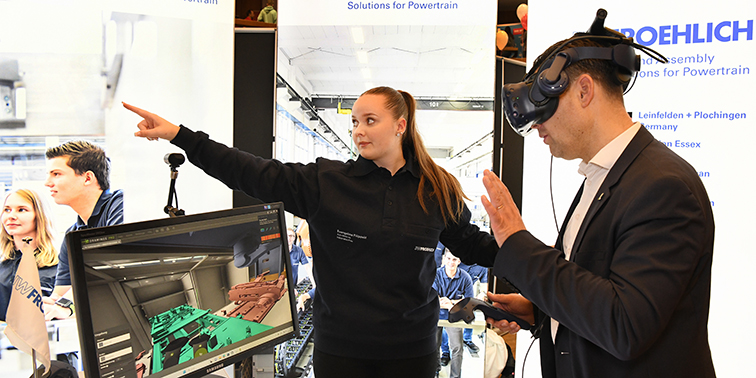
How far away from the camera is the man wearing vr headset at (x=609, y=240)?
0.79 metres

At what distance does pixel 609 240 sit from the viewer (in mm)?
898

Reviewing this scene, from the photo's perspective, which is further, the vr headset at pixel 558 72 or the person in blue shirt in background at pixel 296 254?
the person in blue shirt in background at pixel 296 254

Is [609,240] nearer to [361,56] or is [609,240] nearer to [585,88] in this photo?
[585,88]

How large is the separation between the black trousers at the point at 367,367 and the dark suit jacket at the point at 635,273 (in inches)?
24.5

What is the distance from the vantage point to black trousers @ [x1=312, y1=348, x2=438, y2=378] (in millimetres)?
1481

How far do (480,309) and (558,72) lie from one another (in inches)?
26.9

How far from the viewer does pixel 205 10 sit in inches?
98.1

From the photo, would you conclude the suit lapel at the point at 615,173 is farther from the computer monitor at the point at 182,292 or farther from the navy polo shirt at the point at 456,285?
the navy polo shirt at the point at 456,285

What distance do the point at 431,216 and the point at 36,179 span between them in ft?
6.24

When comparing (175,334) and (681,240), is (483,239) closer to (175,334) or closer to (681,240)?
(681,240)

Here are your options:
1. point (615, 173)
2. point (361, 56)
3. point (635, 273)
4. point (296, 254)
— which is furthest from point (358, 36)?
point (635, 273)

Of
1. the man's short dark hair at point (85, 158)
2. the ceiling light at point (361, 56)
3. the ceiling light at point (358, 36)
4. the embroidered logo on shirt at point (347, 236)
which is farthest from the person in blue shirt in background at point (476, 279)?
the man's short dark hair at point (85, 158)

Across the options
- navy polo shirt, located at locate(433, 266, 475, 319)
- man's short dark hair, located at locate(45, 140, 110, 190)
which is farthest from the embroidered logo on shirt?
navy polo shirt, located at locate(433, 266, 475, 319)

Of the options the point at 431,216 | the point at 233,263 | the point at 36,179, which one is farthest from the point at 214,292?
the point at 36,179
